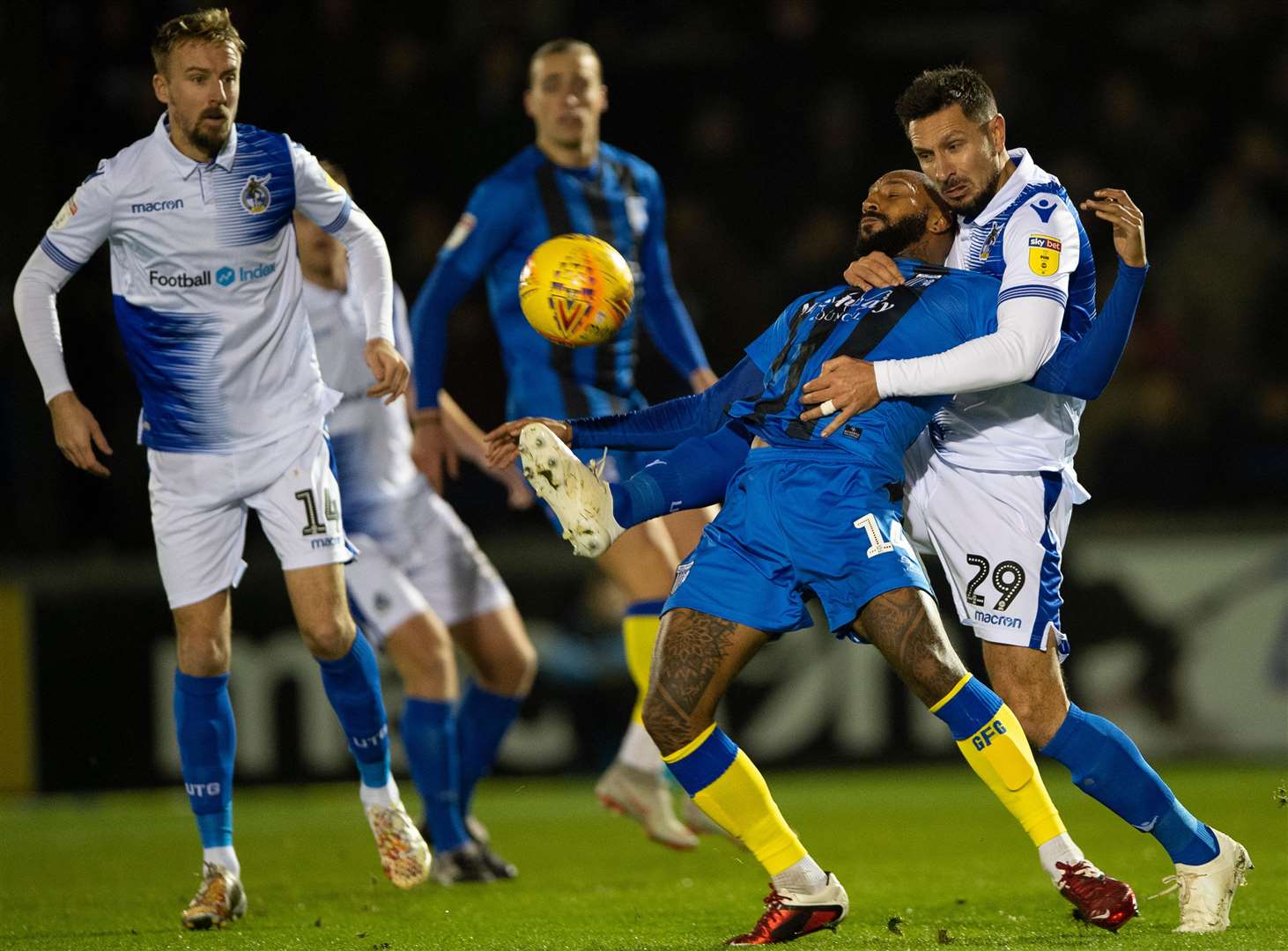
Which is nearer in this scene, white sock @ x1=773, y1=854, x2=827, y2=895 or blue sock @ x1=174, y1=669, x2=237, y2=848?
white sock @ x1=773, y1=854, x2=827, y2=895

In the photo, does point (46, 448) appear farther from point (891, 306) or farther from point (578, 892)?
point (891, 306)

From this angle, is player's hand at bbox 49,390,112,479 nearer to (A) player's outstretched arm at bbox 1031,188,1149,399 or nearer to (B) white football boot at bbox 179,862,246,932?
(B) white football boot at bbox 179,862,246,932

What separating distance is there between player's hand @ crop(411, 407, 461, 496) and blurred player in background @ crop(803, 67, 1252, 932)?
2074 mm


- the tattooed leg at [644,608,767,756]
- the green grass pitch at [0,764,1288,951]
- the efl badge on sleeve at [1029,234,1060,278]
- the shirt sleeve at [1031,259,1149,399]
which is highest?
the efl badge on sleeve at [1029,234,1060,278]

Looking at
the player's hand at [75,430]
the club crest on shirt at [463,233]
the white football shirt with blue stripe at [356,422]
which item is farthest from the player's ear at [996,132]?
the player's hand at [75,430]

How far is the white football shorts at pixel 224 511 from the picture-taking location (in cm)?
559

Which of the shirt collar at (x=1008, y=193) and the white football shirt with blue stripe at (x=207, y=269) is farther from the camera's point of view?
the white football shirt with blue stripe at (x=207, y=269)

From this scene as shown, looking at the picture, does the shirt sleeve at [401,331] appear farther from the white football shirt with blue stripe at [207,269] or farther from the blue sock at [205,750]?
the blue sock at [205,750]

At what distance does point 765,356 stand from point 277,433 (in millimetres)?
1630

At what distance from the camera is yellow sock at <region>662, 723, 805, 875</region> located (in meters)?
4.72

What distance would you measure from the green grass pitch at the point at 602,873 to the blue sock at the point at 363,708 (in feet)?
1.50

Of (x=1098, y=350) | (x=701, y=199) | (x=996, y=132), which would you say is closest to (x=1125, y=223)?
(x=1098, y=350)

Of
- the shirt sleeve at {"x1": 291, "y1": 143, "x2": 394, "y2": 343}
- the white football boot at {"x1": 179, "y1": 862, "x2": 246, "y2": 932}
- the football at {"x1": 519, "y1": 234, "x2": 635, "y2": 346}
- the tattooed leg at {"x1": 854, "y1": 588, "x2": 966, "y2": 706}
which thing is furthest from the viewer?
the shirt sleeve at {"x1": 291, "y1": 143, "x2": 394, "y2": 343}

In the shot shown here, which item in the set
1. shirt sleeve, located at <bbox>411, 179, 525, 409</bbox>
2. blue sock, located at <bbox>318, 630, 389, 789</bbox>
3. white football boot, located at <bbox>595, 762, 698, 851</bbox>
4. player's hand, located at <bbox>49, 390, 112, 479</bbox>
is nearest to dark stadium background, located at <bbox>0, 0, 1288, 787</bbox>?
white football boot, located at <bbox>595, 762, 698, 851</bbox>
